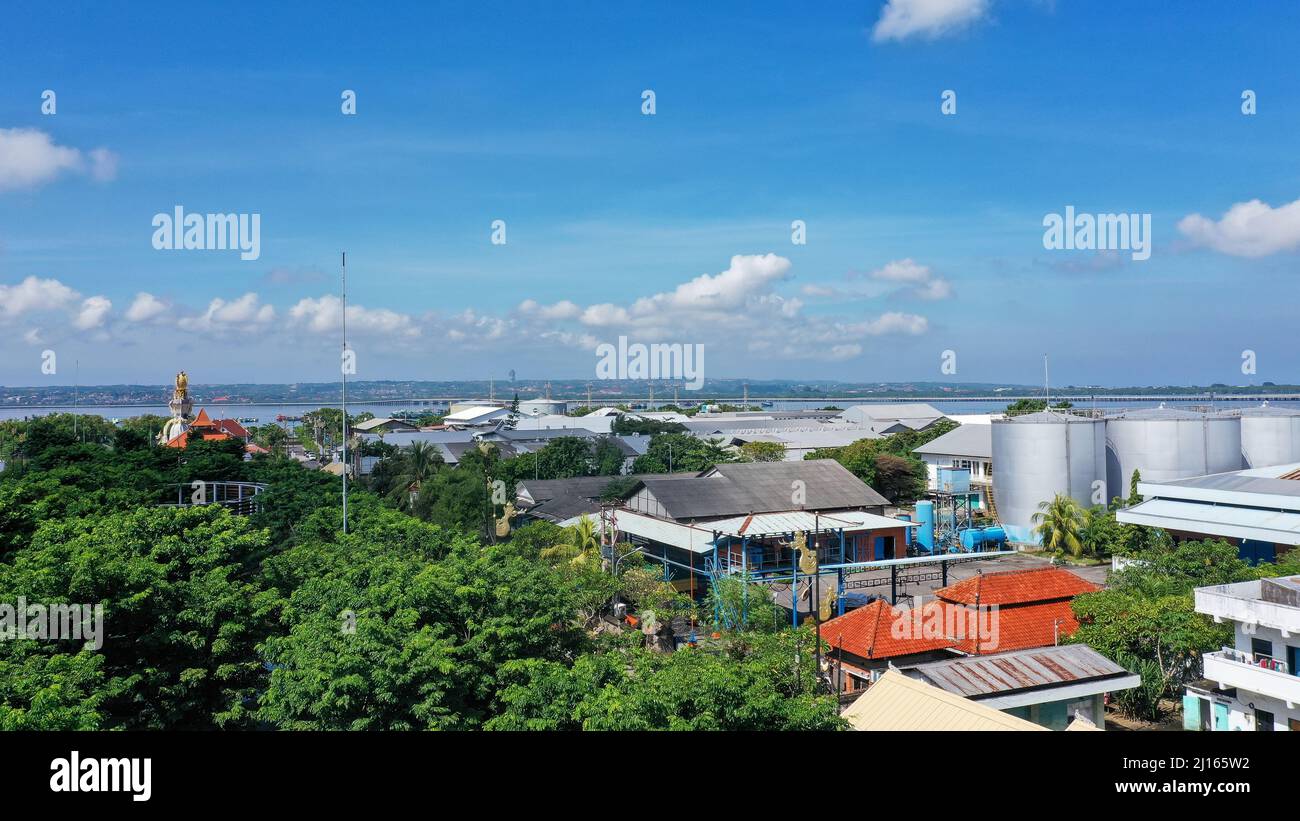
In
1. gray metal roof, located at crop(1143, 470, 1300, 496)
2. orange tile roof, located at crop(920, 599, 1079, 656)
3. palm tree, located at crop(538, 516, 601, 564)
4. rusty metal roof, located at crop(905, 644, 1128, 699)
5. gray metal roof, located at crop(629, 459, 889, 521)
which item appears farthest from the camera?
gray metal roof, located at crop(629, 459, 889, 521)

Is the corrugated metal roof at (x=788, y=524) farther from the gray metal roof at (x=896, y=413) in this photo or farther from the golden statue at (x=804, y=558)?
the gray metal roof at (x=896, y=413)

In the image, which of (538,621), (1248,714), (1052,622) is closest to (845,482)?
(1052,622)

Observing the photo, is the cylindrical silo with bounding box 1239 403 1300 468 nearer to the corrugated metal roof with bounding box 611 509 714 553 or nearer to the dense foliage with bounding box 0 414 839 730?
the corrugated metal roof with bounding box 611 509 714 553

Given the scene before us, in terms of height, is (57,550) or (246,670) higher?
(57,550)

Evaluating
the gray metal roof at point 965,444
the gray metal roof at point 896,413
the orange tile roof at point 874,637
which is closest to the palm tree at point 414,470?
the orange tile roof at point 874,637

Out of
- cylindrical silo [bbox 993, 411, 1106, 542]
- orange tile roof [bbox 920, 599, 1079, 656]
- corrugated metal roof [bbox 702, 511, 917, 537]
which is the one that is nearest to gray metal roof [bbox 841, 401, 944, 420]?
cylindrical silo [bbox 993, 411, 1106, 542]
